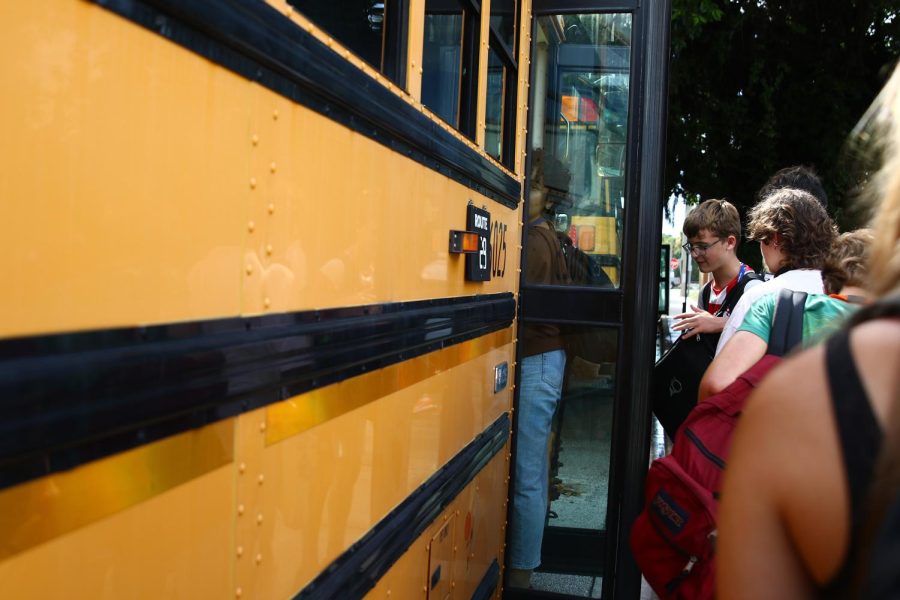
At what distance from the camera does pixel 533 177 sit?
3.25m

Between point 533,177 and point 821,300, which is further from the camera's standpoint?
point 533,177

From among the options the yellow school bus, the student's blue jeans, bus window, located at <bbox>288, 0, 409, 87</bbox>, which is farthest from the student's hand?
bus window, located at <bbox>288, 0, 409, 87</bbox>

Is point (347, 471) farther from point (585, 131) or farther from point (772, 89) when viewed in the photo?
point (772, 89)

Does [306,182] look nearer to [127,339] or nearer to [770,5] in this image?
[127,339]

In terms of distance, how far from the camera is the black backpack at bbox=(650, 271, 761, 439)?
335 centimetres

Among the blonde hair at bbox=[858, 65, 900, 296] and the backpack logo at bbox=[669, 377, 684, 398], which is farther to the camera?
the backpack logo at bbox=[669, 377, 684, 398]

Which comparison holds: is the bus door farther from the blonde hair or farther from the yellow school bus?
the blonde hair

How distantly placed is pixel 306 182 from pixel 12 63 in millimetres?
608

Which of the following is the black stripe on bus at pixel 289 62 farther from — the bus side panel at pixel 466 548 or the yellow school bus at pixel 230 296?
the bus side panel at pixel 466 548

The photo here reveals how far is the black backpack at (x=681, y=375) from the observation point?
3.35 m

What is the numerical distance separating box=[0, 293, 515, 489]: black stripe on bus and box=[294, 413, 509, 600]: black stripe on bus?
0.35m

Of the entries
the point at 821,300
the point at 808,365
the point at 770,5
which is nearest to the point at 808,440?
the point at 808,365

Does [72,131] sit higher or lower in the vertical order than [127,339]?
higher

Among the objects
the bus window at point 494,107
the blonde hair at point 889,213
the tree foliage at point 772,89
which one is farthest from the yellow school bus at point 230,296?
the tree foliage at point 772,89
